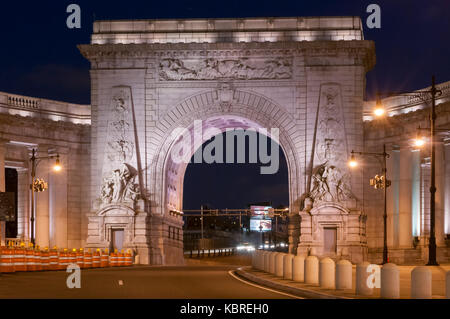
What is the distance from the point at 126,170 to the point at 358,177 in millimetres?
20170

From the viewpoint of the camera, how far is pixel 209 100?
73.5 meters

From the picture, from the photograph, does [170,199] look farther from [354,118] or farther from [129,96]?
[354,118]

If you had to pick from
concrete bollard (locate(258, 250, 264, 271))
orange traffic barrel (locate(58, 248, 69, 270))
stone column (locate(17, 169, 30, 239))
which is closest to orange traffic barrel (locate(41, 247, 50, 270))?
orange traffic barrel (locate(58, 248, 69, 270))

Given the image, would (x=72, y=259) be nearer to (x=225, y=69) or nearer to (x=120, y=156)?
(x=120, y=156)

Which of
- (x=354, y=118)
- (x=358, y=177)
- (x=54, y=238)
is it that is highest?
(x=354, y=118)

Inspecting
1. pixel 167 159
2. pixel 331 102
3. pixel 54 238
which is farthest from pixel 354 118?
pixel 54 238

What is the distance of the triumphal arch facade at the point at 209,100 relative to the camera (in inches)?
2825

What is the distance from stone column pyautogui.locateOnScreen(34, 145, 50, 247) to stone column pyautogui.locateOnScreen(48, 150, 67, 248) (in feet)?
1.93

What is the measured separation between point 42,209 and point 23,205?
129 inches

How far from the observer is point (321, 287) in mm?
29906

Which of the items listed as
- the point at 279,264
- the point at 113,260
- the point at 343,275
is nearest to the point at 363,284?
the point at 343,275

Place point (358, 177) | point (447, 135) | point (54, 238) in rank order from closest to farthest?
point (447, 135)
point (358, 177)
point (54, 238)

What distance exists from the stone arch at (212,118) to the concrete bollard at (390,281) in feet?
157
